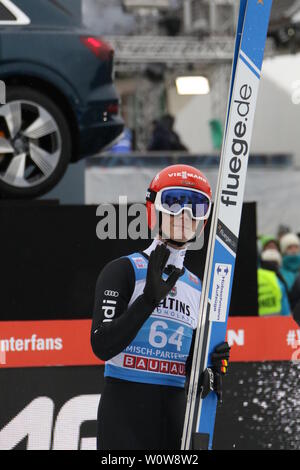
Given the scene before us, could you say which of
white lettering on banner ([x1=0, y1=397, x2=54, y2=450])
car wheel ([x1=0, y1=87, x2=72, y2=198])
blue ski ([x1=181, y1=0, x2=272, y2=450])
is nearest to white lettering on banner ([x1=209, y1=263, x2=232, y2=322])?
blue ski ([x1=181, y1=0, x2=272, y2=450])

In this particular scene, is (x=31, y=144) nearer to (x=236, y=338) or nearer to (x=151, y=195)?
(x=236, y=338)

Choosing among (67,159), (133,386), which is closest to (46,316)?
(67,159)

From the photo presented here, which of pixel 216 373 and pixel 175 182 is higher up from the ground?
pixel 175 182

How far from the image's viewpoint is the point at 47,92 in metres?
5.02

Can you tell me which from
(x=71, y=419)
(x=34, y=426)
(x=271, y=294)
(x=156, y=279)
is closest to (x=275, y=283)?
(x=271, y=294)

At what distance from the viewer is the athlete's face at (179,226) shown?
284 cm

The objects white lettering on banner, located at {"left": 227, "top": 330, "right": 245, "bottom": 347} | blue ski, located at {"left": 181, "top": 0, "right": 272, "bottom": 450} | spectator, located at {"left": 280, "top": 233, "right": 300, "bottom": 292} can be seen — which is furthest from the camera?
spectator, located at {"left": 280, "top": 233, "right": 300, "bottom": 292}

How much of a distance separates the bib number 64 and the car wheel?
208cm

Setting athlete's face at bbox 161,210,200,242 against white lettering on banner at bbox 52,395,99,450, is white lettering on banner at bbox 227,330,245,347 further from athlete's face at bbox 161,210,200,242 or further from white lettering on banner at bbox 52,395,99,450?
athlete's face at bbox 161,210,200,242

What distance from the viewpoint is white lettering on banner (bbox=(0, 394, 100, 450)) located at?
13.7 feet

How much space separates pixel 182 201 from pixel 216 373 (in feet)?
1.86

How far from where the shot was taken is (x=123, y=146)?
36.0 ft

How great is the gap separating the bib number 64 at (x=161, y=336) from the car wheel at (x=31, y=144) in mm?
2084

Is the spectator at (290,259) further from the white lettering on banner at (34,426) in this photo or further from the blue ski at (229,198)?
the blue ski at (229,198)
